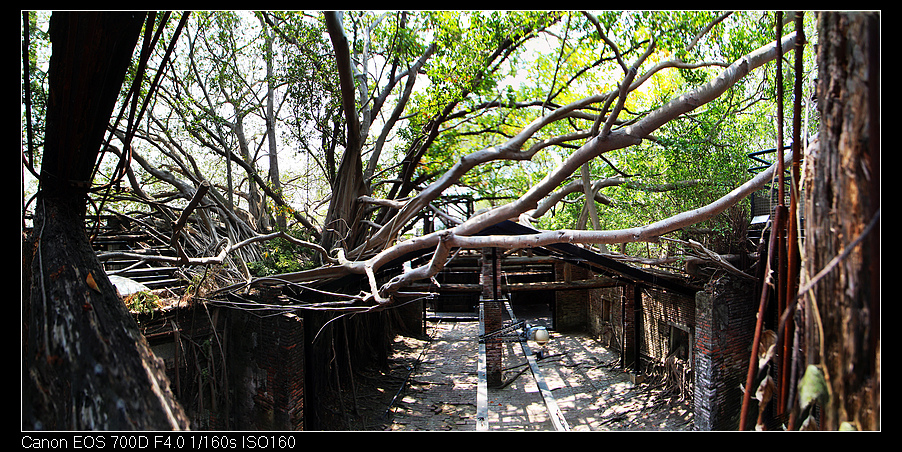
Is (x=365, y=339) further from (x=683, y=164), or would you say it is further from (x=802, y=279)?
(x=802, y=279)

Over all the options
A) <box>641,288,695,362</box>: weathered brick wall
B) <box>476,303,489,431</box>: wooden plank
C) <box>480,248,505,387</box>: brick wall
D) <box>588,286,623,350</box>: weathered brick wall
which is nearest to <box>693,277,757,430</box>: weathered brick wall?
<box>641,288,695,362</box>: weathered brick wall

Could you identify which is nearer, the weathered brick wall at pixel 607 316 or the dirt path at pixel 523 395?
the dirt path at pixel 523 395

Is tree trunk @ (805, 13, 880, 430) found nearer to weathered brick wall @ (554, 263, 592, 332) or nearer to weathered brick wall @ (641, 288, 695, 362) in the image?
weathered brick wall @ (641, 288, 695, 362)

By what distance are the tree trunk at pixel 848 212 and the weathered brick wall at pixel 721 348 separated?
647 centimetres

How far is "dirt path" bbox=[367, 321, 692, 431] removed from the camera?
25.5ft

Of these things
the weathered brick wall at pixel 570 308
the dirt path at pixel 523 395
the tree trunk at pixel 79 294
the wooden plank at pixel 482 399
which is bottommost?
the dirt path at pixel 523 395

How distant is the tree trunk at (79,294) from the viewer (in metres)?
1.32

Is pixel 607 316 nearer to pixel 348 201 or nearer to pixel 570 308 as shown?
pixel 570 308

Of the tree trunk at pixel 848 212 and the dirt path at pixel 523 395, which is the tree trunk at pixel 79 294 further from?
the dirt path at pixel 523 395

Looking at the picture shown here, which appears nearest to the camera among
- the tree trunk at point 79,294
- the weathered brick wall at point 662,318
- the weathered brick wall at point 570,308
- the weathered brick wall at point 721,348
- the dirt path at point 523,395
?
the tree trunk at point 79,294

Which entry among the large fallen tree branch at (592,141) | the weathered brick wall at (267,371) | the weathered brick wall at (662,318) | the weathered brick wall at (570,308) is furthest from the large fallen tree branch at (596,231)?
the weathered brick wall at (570,308)

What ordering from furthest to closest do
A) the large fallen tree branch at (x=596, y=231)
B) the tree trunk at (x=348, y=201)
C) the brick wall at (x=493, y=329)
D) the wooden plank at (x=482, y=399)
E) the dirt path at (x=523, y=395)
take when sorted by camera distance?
the brick wall at (x=493, y=329)
the dirt path at (x=523, y=395)
the tree trunk at (x=348, y=201)
the wooden plank at (x=482, y=399)
the large fallen tree branch at (x=596, y=231)

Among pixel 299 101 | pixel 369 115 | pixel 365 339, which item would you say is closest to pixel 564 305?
pixel 365 339

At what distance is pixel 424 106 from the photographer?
7426 mm
